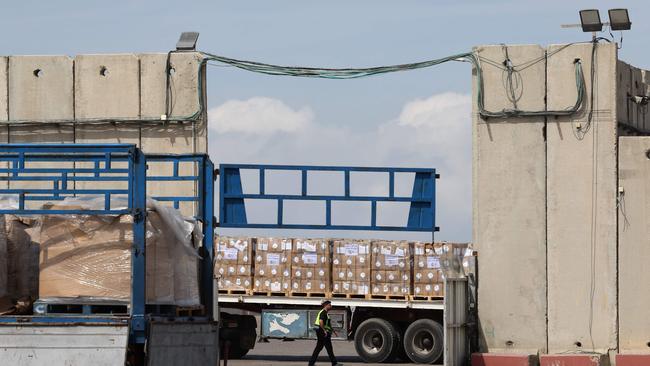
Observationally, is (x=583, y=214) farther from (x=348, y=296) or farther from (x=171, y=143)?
(x=171, y=143)

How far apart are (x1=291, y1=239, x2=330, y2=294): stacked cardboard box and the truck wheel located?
1121 millimetres

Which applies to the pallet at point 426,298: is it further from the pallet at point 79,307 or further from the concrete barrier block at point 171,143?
the pallet at point 79,307

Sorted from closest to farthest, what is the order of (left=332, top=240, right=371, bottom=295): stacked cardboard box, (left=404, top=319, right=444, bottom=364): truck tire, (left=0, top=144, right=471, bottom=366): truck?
(left=0, top=144, right=471, bottom=366): truck → (left=404, top=319, right=444, bottom=364): truck tire → (left=332, top=240, right=371, bottom=295): stacked cardboard box

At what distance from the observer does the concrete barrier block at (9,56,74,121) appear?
894 inches

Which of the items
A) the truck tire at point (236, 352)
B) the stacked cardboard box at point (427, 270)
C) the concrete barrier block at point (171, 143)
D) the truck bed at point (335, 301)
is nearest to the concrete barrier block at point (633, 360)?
the truck bed at point (335, 301)

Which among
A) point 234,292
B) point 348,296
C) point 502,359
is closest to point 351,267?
point 348,296

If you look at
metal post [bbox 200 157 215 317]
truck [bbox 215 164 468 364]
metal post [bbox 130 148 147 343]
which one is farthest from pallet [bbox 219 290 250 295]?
metal post [bbox 130 148 147 343]

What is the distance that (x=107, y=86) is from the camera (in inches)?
889

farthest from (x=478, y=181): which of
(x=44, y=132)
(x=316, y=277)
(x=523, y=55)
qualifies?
Result: (x=44, y=132)

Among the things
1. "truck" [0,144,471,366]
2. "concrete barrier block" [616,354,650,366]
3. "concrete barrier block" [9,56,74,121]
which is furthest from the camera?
"concrete barrier block" [9,56,74,121]

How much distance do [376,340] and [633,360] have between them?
6.19 metres

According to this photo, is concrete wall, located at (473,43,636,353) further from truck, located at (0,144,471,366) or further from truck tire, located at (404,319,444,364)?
truck tire, located at (404,319,444,364)

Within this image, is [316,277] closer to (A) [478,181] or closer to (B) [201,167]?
(A) [478,181]

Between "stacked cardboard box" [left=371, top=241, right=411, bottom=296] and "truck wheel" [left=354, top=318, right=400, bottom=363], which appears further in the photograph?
"stacked cardboard box" [left=371, top=241, right=411, bottom=296]
